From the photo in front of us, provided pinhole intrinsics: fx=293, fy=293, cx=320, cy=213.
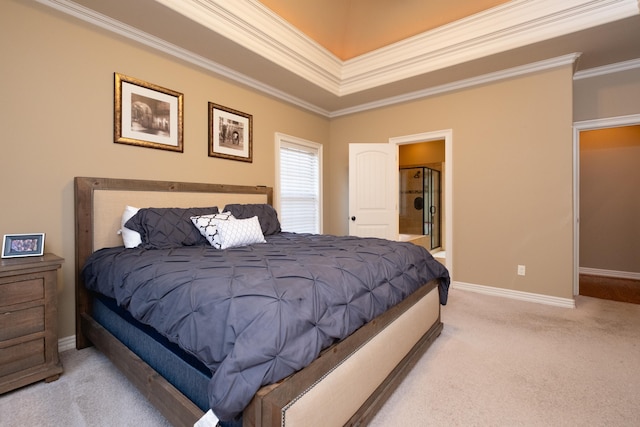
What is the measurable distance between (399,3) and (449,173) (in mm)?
2115

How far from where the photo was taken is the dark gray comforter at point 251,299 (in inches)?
38.5

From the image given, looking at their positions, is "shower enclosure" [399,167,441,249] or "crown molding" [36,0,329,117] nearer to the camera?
"crown molding" [36,0,329,117]

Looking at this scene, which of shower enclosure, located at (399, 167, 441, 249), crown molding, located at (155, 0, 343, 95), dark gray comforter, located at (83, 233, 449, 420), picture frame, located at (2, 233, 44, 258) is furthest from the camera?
shower enclosure, located at (399, 167, 441, 249)

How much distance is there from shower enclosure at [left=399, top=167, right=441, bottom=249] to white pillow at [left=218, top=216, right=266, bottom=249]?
506cm

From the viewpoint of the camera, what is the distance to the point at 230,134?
3.48 m

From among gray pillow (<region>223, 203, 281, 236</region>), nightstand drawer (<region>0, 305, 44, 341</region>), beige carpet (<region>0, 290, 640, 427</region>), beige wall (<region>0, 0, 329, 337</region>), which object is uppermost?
beige wall (<region>0, 0, 329, 337</region>)

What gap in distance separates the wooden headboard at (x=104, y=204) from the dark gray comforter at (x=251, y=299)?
332 mm

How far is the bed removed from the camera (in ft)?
3.36

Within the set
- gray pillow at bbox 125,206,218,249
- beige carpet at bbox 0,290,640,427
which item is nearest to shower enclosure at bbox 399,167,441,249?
beige carpet at bbox 0,290,640,427

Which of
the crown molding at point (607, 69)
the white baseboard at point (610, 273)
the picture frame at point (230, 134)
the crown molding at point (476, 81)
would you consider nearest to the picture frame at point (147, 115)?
the picture frame at point (230, 134)

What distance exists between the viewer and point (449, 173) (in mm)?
3920

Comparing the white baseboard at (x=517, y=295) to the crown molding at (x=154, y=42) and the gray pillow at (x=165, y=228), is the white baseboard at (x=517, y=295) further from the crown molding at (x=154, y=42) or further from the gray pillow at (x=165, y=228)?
the crown molding at (x=154, y=42)

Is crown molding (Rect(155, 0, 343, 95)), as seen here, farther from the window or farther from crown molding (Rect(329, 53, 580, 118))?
the window

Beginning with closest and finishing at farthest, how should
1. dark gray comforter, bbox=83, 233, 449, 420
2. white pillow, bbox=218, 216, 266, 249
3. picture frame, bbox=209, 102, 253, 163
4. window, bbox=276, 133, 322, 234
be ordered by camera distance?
dark gray comforter, bbox=83, 233, 449, 420 < white pillow, bbox=218, 216, 266, 249 < picture frame, bbox=209, 102, 253, 163 < window, bbox=276, 133, 322, 234
